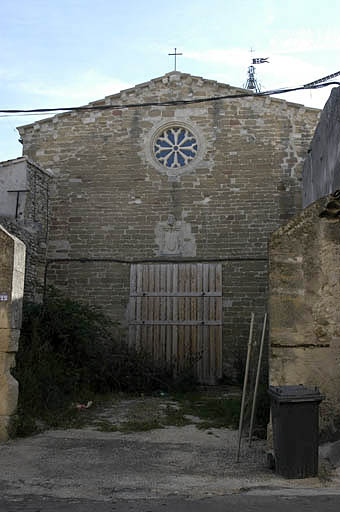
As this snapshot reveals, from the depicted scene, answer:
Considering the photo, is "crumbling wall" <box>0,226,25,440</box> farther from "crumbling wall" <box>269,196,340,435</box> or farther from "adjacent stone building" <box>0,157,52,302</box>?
"adjacent stone building" <box>0,157,52,302</box>

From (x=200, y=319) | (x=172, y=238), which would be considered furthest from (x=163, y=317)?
(x=172, y=238)

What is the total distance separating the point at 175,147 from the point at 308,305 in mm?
7686

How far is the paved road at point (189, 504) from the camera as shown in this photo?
380cm

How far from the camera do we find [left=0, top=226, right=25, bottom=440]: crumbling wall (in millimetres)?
6090

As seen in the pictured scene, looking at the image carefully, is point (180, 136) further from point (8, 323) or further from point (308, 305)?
point (308, 305)

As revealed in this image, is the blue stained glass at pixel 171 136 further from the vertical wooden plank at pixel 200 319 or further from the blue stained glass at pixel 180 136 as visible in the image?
the vertical wooden plank at pixel 200 319

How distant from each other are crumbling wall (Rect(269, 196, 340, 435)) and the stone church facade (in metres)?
6.02

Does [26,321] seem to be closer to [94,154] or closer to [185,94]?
[94,154]

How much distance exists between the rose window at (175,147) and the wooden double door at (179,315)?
2.41 meters

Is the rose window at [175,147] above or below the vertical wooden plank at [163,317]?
above

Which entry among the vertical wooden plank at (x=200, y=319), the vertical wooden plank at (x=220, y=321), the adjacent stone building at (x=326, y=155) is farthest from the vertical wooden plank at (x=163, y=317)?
the adjacent stone building at (x=326, y=155)

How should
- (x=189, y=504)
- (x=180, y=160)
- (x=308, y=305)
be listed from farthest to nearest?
(x=180, y=160)
(x=308, y=305)
(x=189, y=504)

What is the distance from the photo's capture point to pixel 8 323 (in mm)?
6172

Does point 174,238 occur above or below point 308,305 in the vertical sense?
above
